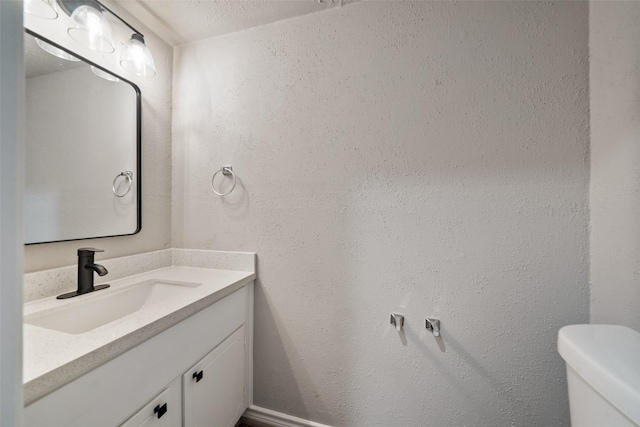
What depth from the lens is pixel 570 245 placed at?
36.4 inches

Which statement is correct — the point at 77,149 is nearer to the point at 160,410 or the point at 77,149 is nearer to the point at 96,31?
the point at 96,31

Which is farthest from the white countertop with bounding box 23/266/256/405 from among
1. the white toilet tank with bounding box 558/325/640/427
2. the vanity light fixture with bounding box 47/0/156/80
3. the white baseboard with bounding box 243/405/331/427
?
the white toilet tank with bounding box 558/325/640/427

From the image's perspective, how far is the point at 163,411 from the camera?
75cm

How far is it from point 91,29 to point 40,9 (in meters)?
0.13

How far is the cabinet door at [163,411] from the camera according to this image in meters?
0.69

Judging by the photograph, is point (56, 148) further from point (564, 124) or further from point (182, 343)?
point (564, 124)

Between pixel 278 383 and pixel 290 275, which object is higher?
pixel 290 275

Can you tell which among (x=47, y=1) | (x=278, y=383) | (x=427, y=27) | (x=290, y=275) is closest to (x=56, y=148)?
(x=47, y=1)

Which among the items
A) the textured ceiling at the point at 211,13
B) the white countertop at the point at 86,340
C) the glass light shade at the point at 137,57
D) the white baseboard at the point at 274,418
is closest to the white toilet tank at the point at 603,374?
the white baseboard at the point at 274,418

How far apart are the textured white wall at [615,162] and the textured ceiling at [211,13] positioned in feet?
3.43

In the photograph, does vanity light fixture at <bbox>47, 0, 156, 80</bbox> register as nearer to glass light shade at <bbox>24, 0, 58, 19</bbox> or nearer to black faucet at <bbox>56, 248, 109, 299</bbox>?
glass light shade at <bbox>24, 0, 58, 19</bbox>

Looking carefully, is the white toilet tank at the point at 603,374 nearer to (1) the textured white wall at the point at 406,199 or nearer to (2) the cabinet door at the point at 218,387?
(1) the textured white wall at the point at 406,199

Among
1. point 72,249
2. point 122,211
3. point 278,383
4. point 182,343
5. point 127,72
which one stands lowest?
point 278,383

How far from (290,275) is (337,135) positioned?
75 cm
